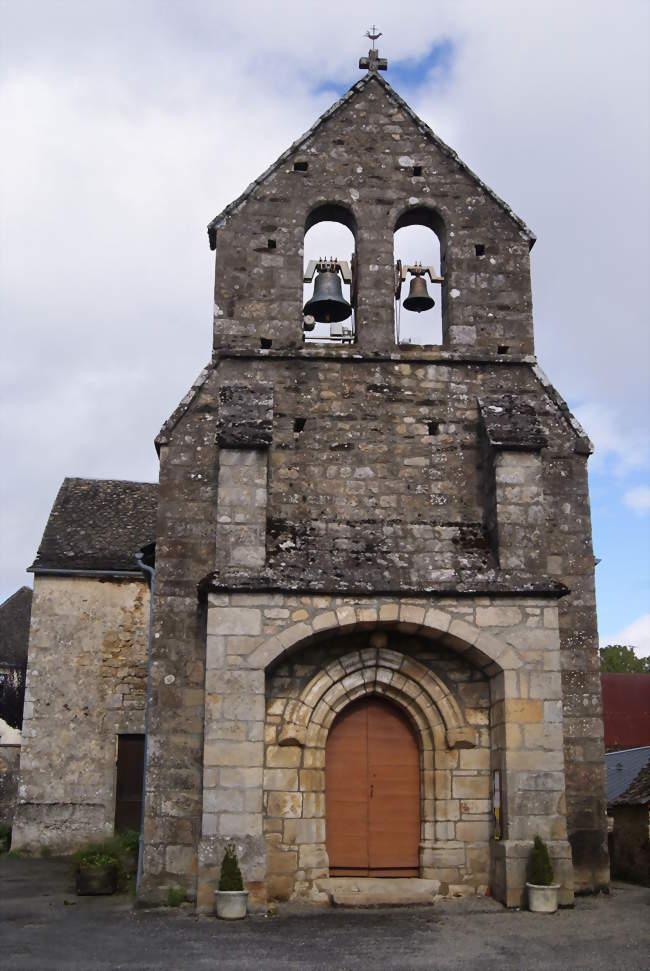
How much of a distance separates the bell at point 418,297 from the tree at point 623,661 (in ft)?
98.8

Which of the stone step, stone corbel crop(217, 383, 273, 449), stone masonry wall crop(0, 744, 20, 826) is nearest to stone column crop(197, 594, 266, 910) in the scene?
the stone step

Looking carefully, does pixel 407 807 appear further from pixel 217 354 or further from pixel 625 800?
Answer: pixel 217 354

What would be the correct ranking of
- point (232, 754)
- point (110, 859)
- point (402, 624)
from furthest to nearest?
point (110, 859)
point (402, 624)
point (232, 754)

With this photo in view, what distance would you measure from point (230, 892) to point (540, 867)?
2.79 m

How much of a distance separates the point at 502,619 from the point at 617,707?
50.9 feet

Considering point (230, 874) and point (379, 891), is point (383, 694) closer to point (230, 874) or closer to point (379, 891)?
point (379, 891)

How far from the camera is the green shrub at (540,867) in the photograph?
904 cm

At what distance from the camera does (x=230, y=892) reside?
875 cm

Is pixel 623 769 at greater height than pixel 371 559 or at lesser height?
lesser

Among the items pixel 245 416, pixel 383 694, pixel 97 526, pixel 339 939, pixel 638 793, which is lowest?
pixel 339 939

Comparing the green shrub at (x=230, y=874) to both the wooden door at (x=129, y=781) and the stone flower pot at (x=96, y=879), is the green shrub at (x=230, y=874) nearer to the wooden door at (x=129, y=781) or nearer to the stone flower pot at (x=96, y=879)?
the stone flower pot at (x=96, y=879)

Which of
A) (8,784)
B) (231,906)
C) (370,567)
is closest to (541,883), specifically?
(231,906)

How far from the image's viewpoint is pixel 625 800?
12234 mm

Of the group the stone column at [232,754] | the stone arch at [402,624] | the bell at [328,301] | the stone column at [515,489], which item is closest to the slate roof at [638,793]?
the stone arch at [402,624]
